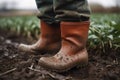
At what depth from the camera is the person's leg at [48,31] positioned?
2822 millimetres

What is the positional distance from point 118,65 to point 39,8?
0.81 meters

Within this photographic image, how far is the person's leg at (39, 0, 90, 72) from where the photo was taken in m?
2.46

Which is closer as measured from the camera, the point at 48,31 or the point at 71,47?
the point at 71,47

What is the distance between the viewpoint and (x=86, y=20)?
101 inches

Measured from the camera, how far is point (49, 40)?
2918mm

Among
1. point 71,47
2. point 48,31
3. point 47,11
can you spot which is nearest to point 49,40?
point 48,31

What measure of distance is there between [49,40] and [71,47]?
45 centimetres

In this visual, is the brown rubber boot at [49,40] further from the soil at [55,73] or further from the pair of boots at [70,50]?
the pair of boots at [70,50]

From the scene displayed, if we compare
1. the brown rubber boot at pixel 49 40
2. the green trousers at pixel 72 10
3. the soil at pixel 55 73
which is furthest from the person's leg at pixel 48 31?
the green trousers at pixel 72 10

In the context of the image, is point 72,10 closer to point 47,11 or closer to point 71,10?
point 71,10

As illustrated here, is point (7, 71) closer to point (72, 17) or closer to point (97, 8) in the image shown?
point (72, 17)

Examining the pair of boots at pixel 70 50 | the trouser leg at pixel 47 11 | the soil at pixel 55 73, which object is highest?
the trouser leg at pixel 47 11

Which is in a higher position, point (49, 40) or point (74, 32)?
point (74, 32)

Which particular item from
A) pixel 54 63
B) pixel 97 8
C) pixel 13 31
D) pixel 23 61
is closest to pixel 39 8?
pixel 23 61
